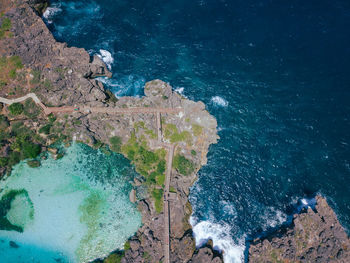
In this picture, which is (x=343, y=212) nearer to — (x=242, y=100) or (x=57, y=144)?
(x=242, y=100)

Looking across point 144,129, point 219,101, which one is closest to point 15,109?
point 144,129

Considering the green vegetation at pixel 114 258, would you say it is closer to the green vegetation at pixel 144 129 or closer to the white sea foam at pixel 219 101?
the green vegetation at pixel 144 129

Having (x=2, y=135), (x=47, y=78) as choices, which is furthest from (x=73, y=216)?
(x=47, y=78)

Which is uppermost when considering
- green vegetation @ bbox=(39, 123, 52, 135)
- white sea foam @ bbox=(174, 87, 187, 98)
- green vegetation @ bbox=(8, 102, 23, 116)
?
white sea foam @ bbox=(174, 87, 187, 98)

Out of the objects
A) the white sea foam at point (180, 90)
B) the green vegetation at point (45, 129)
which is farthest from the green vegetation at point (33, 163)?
the white sea foam at point (180, 90)

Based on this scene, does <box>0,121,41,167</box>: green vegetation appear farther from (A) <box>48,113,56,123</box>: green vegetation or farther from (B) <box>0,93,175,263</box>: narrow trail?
(B) <box>0,93,175,263</box>: narrow trail

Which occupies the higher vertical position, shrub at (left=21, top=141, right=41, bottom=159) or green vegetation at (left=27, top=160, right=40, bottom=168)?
shrub at (left=21, top=141, right=41, bottom=159)

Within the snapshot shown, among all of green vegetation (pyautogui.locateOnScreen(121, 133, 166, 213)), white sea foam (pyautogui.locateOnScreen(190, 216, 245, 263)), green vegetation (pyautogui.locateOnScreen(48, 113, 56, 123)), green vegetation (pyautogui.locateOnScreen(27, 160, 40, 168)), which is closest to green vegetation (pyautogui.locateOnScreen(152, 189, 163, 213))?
green vegetation (pyautogui.locateOnScreen(121, 133, 166, 213))

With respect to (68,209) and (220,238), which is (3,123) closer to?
(68,209)
